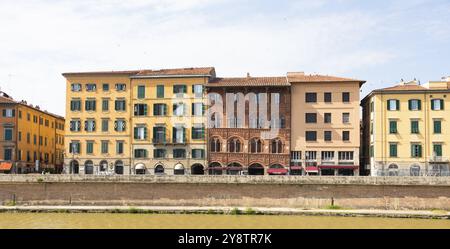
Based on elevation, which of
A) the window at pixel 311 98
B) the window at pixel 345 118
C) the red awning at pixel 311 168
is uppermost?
the window at pixel 311 98

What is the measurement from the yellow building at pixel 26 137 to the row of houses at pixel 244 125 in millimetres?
324

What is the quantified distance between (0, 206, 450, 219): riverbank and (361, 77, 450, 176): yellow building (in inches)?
546

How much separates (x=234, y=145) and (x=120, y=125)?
12.7m

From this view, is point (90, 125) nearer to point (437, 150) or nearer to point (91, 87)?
point (91, 87)

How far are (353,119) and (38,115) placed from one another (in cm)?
3823

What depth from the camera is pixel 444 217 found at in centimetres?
3906

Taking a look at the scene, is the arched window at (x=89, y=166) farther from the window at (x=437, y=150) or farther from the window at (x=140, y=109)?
the window at (x=437, y=150)

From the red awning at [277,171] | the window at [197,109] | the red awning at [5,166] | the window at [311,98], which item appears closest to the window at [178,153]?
the window at [197,109]

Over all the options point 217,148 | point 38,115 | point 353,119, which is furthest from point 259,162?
point 38,115

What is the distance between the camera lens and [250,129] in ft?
189

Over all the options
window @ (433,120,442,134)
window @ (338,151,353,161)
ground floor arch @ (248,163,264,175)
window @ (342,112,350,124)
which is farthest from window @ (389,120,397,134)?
ground floor arch @ (248,163,264,175)

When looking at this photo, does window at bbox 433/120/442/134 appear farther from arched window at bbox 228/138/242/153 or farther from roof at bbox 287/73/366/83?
arched window at bbox 228/138/242/153

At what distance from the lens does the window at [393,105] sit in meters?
55.6

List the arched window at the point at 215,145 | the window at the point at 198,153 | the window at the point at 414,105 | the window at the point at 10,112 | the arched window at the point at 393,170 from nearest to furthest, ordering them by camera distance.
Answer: the arched window at the point at 393,170, the window at the point at 414,105, the arched window at the point at 215,145, the window at the point at 198,153, the window at the point at 10,112
